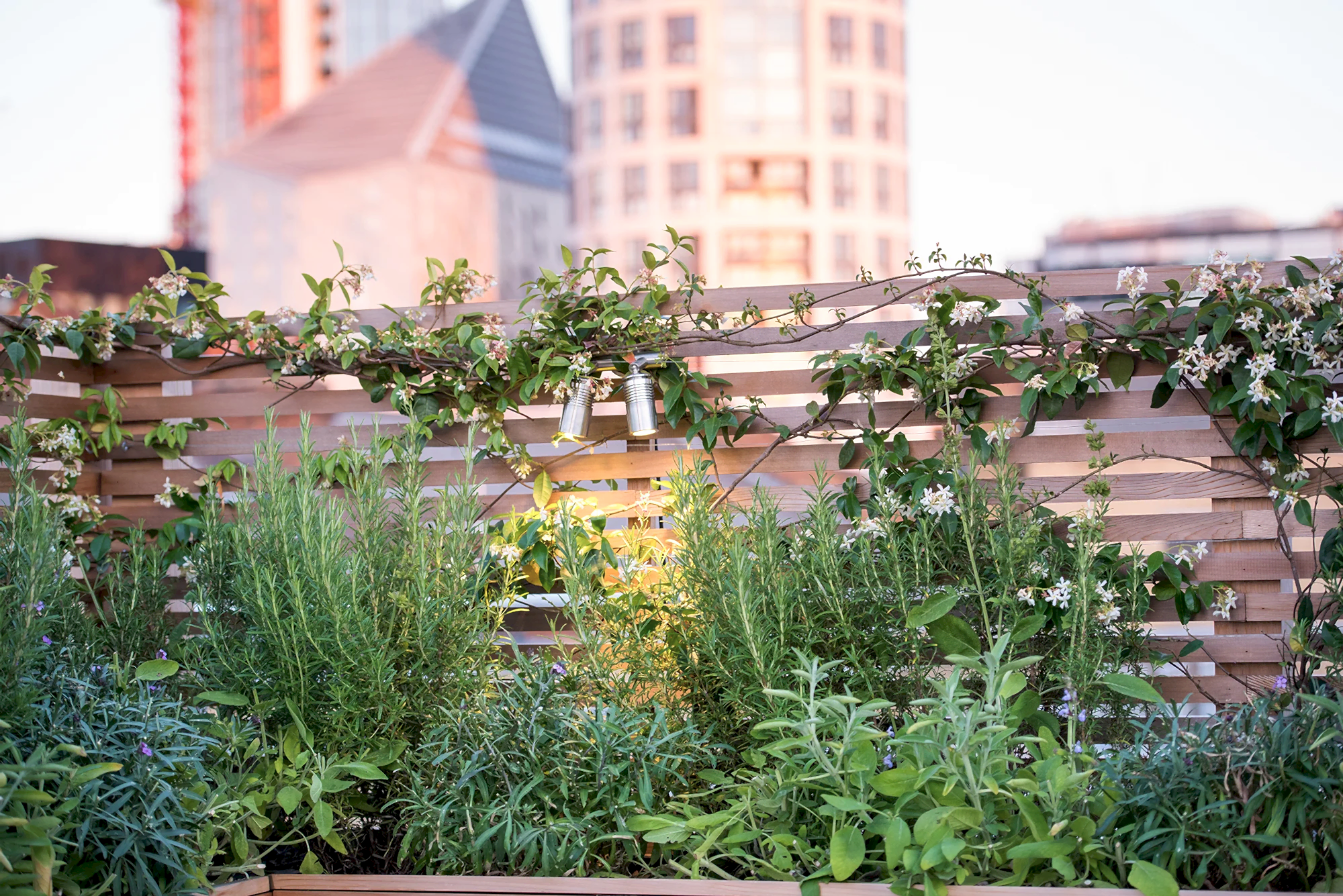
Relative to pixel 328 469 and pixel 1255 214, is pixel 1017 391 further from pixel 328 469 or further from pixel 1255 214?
pixel 1255 214

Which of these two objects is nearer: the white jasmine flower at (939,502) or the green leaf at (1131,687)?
the green leaf at (1131,687)

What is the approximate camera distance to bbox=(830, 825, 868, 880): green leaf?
1517mm

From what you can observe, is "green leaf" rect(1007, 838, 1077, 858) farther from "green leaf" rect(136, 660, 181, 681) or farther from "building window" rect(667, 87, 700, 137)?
"building window" rect(667, 87, 700, 137)

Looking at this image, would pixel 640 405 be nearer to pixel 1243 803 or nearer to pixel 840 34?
pixel 1243 803

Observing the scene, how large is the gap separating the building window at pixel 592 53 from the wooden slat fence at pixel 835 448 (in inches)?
1058

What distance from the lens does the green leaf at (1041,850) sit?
1.53 metres

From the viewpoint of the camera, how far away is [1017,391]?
8.53 feet

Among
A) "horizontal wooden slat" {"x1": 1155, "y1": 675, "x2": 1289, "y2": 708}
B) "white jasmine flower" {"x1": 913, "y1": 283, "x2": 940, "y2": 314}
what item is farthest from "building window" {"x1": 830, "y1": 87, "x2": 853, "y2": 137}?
"horizontal wooden slat" {"x1": 1155, "y1": 675, "x2": 1289, "y2": 708}

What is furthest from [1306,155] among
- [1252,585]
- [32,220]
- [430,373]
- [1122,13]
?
[32,220]

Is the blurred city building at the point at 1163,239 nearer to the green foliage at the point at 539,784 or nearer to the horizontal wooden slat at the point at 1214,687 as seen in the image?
the horizontal wooden slat at the point at 1214,687

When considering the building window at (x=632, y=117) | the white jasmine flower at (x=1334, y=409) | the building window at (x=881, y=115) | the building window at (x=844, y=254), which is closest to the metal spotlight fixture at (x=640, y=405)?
the white jasmine flower at (x=1334, y=409)

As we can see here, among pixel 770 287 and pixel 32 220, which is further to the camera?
A: pixel 32 220

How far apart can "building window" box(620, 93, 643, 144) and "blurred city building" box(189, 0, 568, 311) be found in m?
2.80

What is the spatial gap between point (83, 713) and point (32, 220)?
18256 mm
